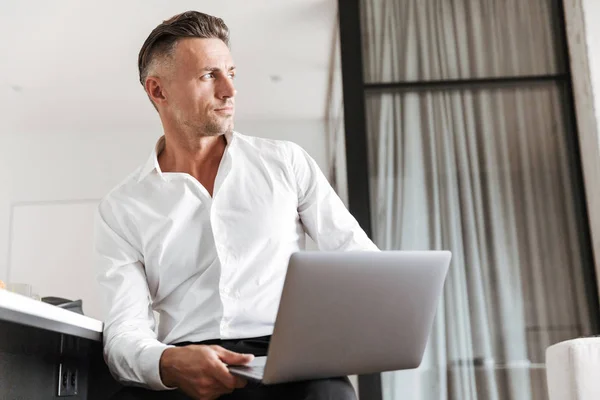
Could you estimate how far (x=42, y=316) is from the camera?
115 centimetres

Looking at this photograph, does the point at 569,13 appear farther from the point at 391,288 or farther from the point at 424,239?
the point at 391,288

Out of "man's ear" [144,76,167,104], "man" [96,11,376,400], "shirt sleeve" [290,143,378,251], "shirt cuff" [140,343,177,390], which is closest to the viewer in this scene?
"shirt cuff" [140,343,177,390]

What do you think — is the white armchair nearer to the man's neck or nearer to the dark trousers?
the dark trousers

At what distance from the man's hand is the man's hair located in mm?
769

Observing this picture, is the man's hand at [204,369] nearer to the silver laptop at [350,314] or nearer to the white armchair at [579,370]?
the silver laptop at [350,314]

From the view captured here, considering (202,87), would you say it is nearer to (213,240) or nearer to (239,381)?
(213,240)

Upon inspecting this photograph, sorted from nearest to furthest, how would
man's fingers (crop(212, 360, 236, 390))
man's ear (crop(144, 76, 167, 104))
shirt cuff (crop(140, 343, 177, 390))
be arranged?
man's fingers (crop(212, 360, 236, 390))
shirt cuff (crop(140, 343, 177, 390))
man's ear (crop(144, 76, 167, 104))

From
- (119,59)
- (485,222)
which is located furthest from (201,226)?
(119,59)

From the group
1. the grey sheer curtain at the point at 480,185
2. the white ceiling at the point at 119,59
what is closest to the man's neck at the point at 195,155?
the grey sheer curtain at the point at 480,185

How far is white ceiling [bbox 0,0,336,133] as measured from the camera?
4.33 m

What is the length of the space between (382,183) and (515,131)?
71 cm

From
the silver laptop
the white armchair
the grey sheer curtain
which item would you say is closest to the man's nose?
the silver laptop

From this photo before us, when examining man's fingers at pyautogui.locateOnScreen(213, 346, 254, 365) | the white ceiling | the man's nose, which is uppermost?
the white ceiling

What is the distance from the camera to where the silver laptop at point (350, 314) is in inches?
42.3
